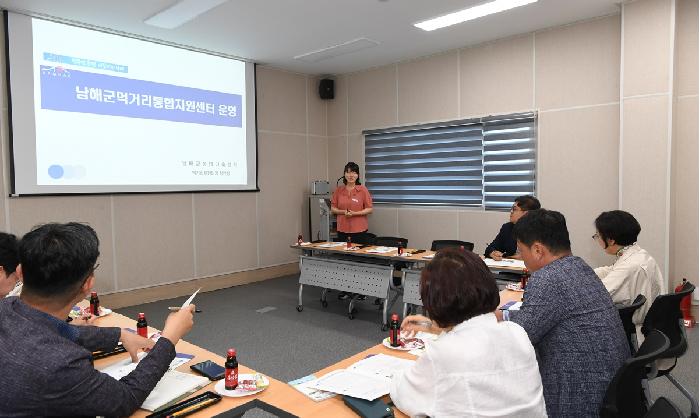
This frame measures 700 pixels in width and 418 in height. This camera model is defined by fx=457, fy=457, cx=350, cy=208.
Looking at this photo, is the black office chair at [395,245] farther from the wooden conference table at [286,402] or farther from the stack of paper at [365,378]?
the wooden conference table at [286,402]

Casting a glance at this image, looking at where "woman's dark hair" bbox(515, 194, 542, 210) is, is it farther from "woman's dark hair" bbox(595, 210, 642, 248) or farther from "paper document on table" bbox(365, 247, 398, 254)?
"paper document on table" bbox(365, 247, 398, 254)

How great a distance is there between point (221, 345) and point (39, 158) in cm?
275

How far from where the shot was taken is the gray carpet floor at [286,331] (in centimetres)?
354

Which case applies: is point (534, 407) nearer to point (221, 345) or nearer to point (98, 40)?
point (221, 345)

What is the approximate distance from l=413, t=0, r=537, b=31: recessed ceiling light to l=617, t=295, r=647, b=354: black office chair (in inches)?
126

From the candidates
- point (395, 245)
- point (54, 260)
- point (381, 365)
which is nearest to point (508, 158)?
point (395, 245)

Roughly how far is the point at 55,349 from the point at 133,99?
188 inches

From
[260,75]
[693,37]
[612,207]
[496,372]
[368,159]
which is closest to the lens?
[496,372]

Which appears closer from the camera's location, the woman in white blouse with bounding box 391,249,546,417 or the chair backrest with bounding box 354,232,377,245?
the woman in white blouse with bounding box 391,249,546,417

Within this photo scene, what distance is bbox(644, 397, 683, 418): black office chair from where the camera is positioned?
113cm

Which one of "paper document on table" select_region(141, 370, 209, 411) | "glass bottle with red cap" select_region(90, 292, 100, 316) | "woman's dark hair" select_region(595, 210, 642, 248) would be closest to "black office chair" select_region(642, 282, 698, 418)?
"woman's dark hair" select_region(595, 210, 642, 248)

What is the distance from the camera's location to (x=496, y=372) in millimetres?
1225

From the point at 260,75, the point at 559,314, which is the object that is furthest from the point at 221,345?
the point at 260,75

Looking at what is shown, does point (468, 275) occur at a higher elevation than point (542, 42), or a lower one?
lower
